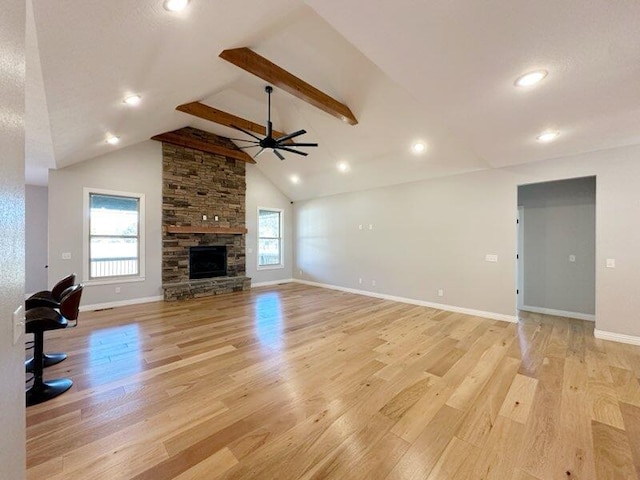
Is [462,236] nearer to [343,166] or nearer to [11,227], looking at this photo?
[343,166]

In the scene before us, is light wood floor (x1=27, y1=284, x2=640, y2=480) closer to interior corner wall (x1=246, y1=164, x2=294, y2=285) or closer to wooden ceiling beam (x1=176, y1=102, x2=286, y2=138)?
wooden ceiling beam (x1=176, y1=102, x2=286, y2=138)

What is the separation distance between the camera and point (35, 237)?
613 cm

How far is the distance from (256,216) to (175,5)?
605 centimetres

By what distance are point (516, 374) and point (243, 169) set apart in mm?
7089

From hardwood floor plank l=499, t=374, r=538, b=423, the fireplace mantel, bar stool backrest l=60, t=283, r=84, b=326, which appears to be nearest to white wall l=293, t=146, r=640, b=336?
the fireplace mantel

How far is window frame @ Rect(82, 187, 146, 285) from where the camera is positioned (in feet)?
16.7

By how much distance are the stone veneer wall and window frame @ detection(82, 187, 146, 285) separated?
1.32ft

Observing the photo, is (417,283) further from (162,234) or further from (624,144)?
(162,234)

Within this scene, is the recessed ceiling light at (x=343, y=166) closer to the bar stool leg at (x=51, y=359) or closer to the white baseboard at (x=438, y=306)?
the white baseboard at (x=438, y=306)

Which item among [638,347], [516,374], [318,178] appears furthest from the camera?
[318,178]

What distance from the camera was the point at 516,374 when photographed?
2.77 m

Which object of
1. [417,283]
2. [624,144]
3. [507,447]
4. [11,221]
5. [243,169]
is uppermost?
[243,169]

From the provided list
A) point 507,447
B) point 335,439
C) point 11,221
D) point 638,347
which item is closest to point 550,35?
point 507,447

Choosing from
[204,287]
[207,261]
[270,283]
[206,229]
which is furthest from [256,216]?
[204,287]
